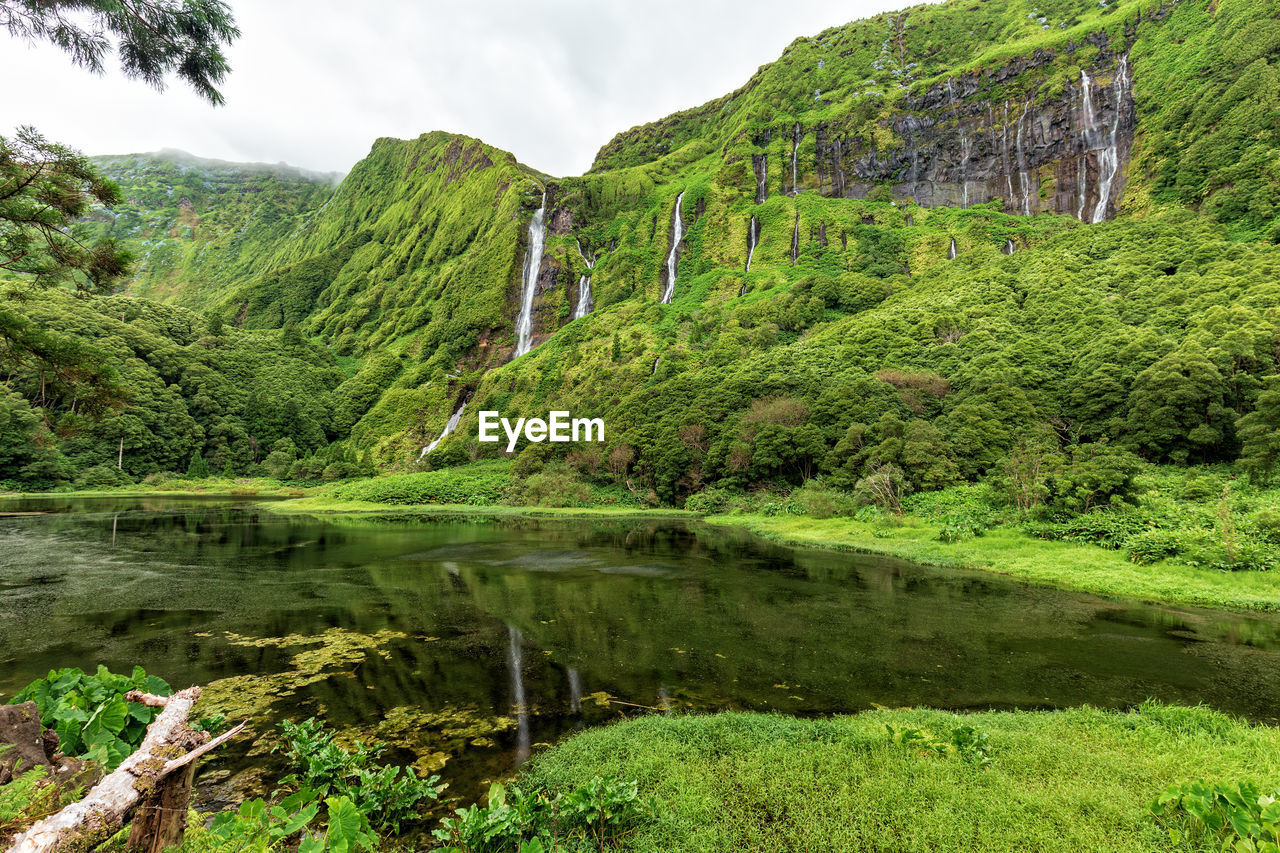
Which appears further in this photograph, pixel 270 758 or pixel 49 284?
pixel 49 284

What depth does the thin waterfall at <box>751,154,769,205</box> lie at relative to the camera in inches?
4330

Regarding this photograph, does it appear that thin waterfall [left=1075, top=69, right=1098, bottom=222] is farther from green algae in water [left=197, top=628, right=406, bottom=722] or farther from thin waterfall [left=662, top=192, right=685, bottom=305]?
green algae in water [left=197, top=628, right=406, bottom=722]

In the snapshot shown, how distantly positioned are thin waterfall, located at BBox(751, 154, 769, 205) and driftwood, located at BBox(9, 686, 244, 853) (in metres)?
119

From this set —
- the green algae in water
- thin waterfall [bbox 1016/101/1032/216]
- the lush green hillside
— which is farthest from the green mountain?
the green algae in water

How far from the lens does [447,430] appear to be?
85562 mm

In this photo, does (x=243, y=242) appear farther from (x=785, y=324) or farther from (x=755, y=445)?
(x=755, y=445)

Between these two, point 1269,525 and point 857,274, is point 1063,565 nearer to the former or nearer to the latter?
point 1269,525

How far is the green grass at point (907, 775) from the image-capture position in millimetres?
5008

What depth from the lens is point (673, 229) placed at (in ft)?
365

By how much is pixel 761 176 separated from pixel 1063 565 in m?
111

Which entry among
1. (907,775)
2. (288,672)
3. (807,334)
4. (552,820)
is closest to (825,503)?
(907,775)

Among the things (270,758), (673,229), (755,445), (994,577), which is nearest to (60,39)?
(270,758)

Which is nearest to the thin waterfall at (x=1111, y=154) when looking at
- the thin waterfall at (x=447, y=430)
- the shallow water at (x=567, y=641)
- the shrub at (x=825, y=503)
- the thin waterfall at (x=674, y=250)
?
the thin waterfall at (x=674, y=250)

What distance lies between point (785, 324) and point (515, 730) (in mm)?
71810
